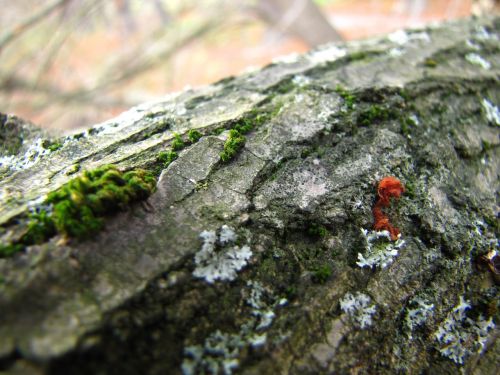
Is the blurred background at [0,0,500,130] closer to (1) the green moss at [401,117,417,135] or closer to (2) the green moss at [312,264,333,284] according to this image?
Answer: (2) the green moss at [312,264,333,284]

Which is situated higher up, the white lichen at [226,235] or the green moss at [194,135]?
the green moss at [194,135]

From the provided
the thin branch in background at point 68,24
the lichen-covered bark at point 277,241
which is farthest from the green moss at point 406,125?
the thin branch in background at point 68,24

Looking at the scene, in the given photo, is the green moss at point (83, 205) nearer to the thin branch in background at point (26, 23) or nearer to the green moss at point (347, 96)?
the green moss at point (347, 96)

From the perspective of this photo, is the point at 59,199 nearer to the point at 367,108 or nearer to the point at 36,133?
the point at 36,133

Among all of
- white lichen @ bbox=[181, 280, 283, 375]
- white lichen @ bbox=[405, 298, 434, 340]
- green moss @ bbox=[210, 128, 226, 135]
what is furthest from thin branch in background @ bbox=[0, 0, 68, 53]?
white lichen @ bbox=[405, 298, 434, 340]

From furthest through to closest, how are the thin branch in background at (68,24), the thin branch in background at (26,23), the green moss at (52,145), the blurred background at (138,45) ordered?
the blurred background at (138,45), the thin branch in background at (68,24), the thin branch in background at (26,23), the green moss at (52,145)
